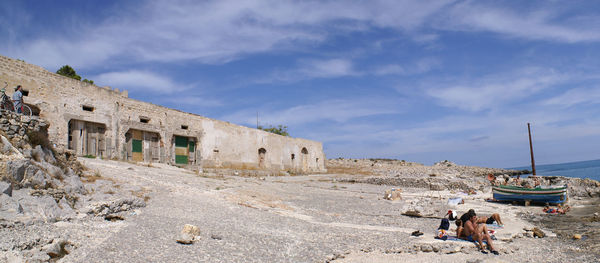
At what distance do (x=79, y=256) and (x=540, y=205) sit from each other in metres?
19.6

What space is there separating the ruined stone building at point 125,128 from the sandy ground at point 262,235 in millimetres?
5641

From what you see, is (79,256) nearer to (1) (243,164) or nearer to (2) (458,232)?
(2) (458,232)

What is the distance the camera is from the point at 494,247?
8.72 m

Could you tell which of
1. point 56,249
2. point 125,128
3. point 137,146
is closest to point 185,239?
point 56,249

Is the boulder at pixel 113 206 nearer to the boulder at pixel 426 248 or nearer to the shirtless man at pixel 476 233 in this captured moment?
the boulder at pixel 426 248

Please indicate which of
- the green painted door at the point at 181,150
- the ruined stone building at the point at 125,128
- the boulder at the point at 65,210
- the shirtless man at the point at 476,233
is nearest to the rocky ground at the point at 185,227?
the boulder at the point at 65,210

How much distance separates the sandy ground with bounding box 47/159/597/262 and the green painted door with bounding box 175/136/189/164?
34.3ft

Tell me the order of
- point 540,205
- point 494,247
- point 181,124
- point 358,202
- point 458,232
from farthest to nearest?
point 181,124 → point 540,205 → point 358,202 → point 458,232 → point 494,247

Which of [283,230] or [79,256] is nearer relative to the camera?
[79,256]

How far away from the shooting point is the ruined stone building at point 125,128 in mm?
17000

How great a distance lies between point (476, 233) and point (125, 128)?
59.7ft

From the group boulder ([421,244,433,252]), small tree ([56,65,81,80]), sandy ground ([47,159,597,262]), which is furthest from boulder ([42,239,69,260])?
small tree ([56,65,81,80])

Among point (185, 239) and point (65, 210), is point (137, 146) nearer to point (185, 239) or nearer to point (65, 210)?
point (65, 210)

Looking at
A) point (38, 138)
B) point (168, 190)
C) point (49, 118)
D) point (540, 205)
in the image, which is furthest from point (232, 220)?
point (540, 205)
